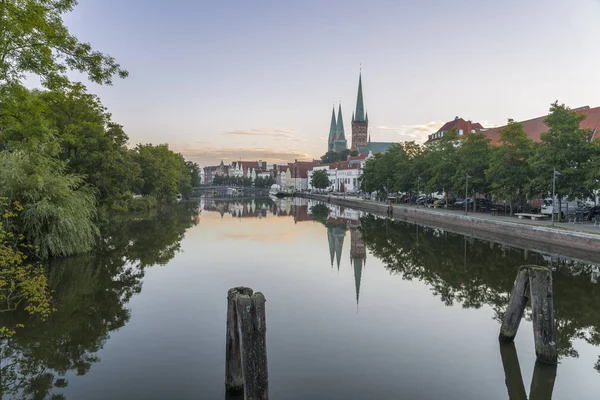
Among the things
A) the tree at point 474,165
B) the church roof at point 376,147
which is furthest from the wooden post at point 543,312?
the church roof at point 376,147

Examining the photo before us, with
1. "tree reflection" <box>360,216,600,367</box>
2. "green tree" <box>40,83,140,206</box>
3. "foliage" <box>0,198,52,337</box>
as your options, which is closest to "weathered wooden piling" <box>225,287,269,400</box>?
"foliage" <box>0,198,52,337</box>

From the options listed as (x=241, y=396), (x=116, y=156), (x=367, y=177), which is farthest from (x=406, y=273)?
(x=367, y=177)

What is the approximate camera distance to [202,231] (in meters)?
35.3

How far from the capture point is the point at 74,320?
A: 478 inches

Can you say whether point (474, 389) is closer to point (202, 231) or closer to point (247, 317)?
point (247, 317)

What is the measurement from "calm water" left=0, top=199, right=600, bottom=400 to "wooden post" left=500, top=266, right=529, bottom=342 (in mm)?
333

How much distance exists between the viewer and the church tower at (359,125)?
510ft

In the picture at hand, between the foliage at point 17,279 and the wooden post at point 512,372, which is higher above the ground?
the foliage at point 17,279

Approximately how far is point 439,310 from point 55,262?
1494cm

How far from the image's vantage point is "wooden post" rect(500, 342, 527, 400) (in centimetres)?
859

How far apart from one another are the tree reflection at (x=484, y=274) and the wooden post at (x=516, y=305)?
3.59ft

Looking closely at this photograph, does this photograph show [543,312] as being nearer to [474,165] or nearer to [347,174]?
[474,165]

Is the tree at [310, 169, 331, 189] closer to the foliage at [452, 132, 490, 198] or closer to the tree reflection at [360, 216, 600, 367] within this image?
the foliage at [452, 132, 490, 198]

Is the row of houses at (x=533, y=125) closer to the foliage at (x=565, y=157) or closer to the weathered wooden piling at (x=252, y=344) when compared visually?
the foliage at (x=565, y=157)
